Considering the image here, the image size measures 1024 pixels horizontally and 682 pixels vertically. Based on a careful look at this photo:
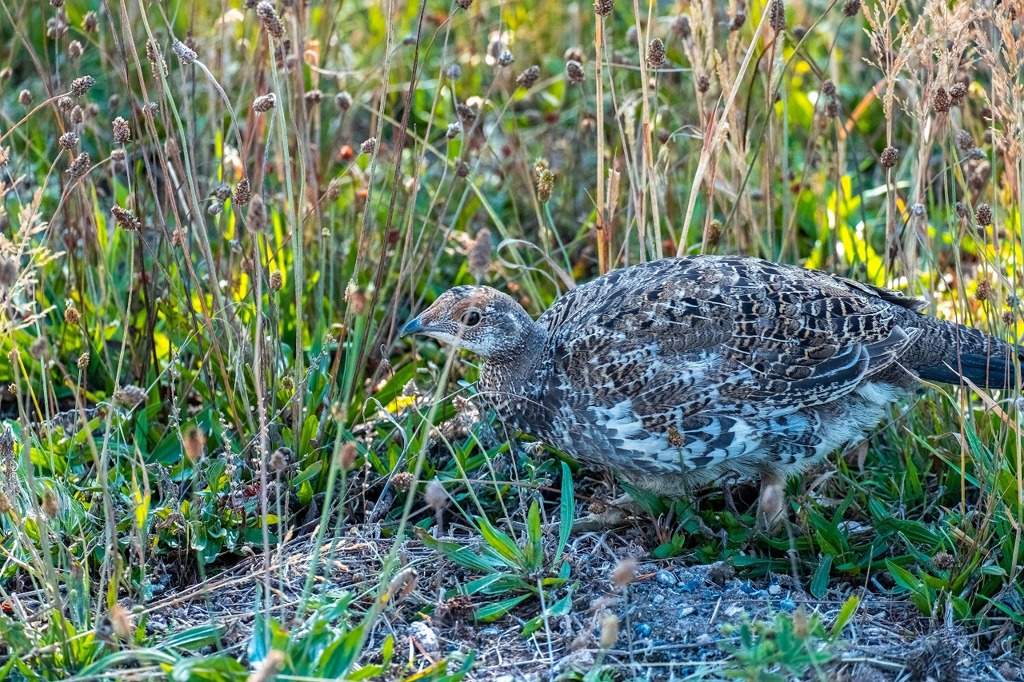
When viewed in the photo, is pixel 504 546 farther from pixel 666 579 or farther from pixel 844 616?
pixel 844 616

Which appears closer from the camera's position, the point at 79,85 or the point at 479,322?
the point at 79,85

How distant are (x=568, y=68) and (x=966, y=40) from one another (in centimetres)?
133

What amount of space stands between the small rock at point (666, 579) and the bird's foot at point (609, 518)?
1.08 ft

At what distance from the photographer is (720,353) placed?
3.54 metres

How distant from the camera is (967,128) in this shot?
509cm

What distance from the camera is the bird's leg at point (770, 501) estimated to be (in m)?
2.99

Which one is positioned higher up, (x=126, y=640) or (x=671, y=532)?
(x=126, y=640)

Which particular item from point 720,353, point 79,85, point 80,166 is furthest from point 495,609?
point 79,85

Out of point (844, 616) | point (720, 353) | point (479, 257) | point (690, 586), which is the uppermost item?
point (479, 257)

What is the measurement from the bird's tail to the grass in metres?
0.11

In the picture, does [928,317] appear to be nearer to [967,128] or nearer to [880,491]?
[880,491]

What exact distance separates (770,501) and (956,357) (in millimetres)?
1057

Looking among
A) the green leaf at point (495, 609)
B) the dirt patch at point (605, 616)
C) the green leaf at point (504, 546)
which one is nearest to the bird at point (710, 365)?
the dirt patch at point (605, 616)

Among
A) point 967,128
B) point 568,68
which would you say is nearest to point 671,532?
point 568,68
